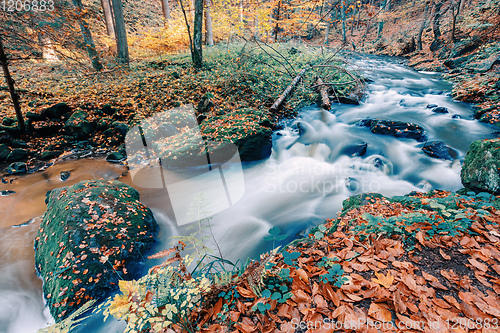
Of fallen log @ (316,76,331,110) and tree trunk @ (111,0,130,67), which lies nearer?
fallen log @ (316,76,331,110)

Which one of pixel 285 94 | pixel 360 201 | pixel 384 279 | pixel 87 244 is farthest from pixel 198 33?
pixel 384 279

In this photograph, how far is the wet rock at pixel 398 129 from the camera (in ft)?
24.9

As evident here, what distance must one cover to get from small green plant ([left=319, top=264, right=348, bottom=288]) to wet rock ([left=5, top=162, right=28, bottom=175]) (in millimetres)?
9172

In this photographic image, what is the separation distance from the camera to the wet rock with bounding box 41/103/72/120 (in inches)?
312

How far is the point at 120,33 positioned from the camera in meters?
11.3

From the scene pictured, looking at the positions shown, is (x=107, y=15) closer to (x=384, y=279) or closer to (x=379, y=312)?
(x=384, y=279)

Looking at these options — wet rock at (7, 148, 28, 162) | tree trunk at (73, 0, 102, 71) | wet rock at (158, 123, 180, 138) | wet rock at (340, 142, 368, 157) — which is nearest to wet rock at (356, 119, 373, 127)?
wet rock at (340, 142, 368, 157)

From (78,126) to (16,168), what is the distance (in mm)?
2231

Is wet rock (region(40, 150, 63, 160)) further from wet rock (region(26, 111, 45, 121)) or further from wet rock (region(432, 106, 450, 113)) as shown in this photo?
wet rock (region(432, 106, 450, 113))

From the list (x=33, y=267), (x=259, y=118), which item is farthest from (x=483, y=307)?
(x=259, y=118)

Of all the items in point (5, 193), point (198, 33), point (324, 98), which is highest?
point (198, 33)

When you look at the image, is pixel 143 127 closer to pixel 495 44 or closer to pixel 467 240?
pixel 467 240

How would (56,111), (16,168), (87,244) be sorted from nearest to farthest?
(87,244), (16,168), (56,111)

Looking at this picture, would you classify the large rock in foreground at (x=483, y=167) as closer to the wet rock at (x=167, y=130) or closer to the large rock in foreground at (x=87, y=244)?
the large rock in foreground at (x=87, y=244)
